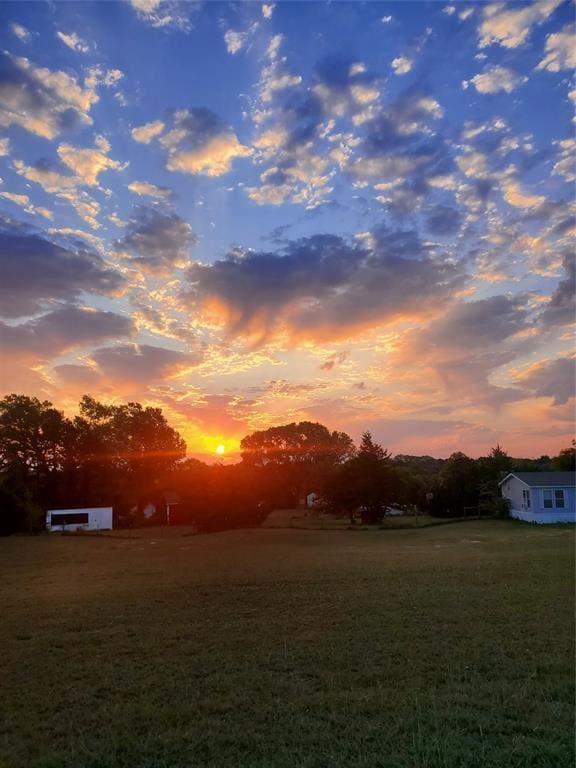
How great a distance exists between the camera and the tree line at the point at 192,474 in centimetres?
4303

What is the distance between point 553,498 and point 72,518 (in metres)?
39.3

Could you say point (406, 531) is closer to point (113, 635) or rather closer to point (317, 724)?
point (113, 635)

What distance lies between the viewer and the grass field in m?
4.57

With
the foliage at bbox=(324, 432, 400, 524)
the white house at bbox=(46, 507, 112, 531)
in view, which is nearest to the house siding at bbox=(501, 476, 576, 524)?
the foliage at bbox=(324, 432, 400, 524)

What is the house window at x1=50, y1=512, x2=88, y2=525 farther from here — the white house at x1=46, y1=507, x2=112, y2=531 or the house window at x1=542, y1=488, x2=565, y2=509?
the house window at x1=542, y1=488, x2=565, y2=509

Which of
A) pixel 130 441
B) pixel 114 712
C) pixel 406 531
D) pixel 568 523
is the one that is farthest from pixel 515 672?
pixel 130 441

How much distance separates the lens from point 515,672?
6371 millimetres

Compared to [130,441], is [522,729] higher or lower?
lower

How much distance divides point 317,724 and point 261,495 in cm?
4106

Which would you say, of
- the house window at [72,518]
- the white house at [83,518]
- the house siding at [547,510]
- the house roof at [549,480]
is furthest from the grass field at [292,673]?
the house window at [72,518]

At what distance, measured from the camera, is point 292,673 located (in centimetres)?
647

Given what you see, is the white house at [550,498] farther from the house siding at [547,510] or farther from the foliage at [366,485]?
the foliage at [366,485]

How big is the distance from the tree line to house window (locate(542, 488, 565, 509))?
609 centimetres

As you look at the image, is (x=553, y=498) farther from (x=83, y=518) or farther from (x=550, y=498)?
(x=83, y=518)
